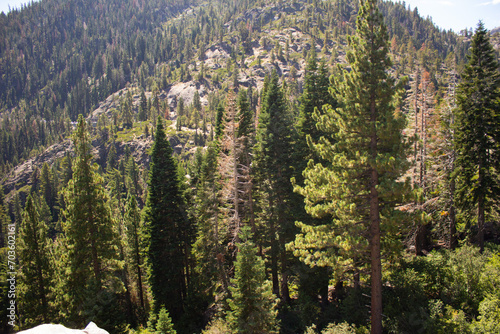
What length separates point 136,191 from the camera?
333 feet

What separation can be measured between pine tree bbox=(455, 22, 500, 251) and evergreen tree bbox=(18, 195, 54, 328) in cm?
3428

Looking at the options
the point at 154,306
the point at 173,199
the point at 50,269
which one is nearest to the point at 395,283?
the point at 173,199

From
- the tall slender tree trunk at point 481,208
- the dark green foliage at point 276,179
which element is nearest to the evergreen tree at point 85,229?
the dark green foliage at point 276,179

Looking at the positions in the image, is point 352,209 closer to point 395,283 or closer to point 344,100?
point 344,100

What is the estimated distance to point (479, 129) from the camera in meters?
20.0

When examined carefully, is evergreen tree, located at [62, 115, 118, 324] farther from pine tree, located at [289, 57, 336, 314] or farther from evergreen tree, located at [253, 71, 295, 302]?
pine tree, located at [289, 57, 336, 314]

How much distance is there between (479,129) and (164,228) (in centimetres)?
2537

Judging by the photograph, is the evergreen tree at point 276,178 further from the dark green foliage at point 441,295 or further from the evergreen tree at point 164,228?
the dark green foliage at point 441,295

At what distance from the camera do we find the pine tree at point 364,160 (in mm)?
12719

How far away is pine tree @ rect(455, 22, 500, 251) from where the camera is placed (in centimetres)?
1986

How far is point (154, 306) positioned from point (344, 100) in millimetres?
23225

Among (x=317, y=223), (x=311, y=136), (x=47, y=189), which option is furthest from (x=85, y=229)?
(x=47, y=189)

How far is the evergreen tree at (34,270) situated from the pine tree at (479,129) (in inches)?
1350

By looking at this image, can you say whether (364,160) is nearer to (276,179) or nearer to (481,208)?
(276,179)
